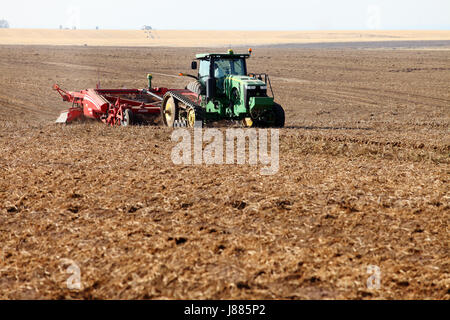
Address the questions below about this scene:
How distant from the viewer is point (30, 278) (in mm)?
5520

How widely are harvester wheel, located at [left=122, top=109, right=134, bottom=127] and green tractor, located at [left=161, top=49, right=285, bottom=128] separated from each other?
1.18 m

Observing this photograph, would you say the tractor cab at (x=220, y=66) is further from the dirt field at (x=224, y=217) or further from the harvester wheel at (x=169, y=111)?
the dirt field at (x=224, y=217)

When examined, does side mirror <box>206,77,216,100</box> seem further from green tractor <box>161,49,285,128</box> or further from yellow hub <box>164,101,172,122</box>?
yellow hub <box>164,101,172,122</box>

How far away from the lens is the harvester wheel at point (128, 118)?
16391mm

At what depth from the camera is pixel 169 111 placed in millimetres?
16828

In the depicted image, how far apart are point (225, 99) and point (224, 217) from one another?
351 inches

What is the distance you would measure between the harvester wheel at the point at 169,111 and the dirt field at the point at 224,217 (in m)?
1.21

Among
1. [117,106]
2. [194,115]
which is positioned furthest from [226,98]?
[117,106]

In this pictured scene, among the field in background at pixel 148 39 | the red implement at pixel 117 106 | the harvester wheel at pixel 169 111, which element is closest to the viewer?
the harvester wheel at pixel 169 111

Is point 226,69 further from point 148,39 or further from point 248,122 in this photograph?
point 148,39

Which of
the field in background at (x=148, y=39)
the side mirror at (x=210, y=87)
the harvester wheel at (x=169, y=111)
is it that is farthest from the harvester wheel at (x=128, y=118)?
the field in background at (x=148, y=39)

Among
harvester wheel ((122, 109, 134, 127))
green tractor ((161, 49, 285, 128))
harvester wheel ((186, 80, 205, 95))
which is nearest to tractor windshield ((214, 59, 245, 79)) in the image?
green tractor ((161, 49, 285, 128))
